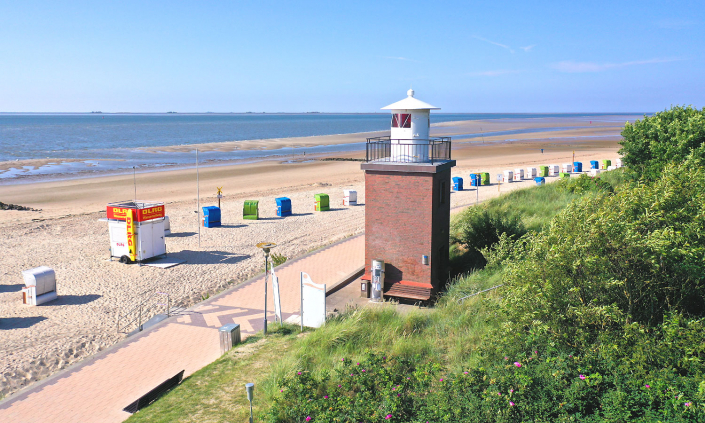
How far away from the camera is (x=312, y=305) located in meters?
11.8

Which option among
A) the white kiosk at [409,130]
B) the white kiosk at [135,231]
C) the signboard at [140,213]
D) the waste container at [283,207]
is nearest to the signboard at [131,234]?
the white kiosk at [135,231]

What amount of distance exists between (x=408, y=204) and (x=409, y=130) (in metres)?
1.89

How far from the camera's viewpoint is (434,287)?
44.0 feet

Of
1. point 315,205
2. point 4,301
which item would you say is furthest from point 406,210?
point 315,205

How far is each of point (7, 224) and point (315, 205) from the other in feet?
50.7

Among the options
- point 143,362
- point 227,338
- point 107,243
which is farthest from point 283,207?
point 143,362

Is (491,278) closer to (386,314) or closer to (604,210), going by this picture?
(386,314)

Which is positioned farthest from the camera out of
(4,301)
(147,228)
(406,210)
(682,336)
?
(147,228)

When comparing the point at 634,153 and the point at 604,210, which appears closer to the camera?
the point at 604,210

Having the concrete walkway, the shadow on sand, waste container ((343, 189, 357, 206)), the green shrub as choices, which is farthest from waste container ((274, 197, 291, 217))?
the green shrub

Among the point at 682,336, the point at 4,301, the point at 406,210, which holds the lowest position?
the point at 4,301

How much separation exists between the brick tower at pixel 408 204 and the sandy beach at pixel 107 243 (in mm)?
6108

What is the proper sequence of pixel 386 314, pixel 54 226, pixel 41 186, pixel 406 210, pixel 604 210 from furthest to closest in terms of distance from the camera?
pixel 41 186 → pixel 54 226 → pixel 406 210 → pixel 386 314 → pixel 604 210

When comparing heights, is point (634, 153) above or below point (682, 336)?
above
